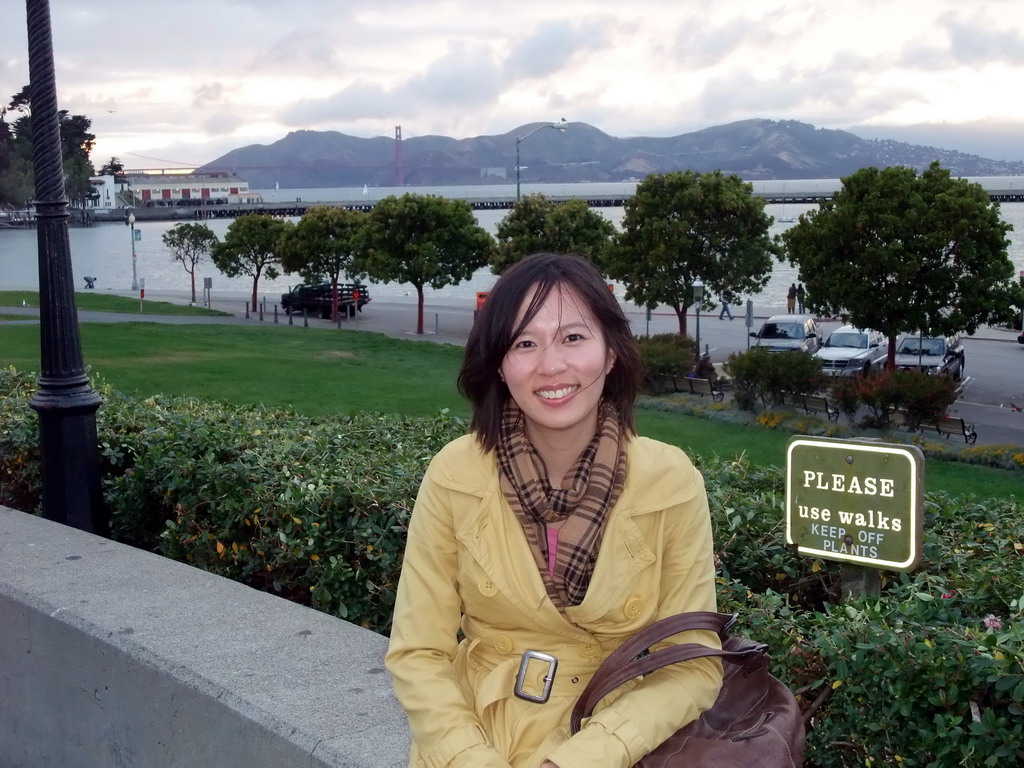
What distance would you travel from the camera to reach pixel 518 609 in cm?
220

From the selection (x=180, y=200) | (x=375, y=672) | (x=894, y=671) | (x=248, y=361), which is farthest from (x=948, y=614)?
(x=180, y=200)

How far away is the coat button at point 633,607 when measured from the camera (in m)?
2.19

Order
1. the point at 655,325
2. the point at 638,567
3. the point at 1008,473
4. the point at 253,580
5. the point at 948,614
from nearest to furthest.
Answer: the point at 638,567 → the point at 948,614 → the point at 253,580 → the point at 1008,473 → the point at 655,325

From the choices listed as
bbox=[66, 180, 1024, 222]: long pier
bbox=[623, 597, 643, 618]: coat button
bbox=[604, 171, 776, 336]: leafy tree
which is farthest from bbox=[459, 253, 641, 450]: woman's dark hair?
bbox=[66, 180, 1024, 222]: long pier

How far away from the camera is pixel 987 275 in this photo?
2734cm

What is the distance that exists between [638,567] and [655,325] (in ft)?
156

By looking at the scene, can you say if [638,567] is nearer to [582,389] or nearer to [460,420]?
[582,389]

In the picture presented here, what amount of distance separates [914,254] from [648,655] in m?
27.0

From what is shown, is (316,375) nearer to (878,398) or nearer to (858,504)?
(878,398)

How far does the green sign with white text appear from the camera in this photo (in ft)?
9.43

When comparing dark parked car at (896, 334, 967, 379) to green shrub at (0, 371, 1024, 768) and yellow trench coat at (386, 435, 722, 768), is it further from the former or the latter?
yellow trench coat at (386, 435, 722, 768)

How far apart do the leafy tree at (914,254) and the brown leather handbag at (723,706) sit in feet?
86.7

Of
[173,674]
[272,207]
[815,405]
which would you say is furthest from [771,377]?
[272,207]

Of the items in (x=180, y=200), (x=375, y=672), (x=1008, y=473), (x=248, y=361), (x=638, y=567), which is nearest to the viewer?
(x=638, y=567)
